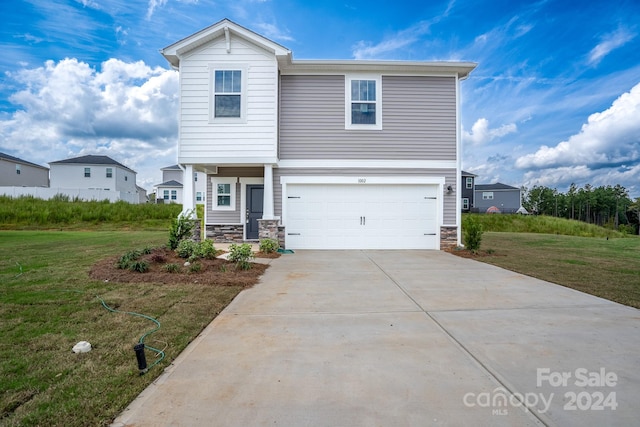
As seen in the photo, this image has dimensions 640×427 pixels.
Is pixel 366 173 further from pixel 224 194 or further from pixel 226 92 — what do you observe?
pixel 224 194

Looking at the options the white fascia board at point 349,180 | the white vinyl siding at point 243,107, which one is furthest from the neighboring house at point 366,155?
the white vinyl siding at point 243,107

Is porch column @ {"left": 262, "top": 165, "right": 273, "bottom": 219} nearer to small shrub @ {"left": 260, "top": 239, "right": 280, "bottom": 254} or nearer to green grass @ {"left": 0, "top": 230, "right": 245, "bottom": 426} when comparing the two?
small shrub @ {"left": 260, "top": 239, "right": 280, "bottom": 254}

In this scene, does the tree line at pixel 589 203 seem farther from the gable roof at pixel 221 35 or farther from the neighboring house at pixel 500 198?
the gable roof at pixel 221 35

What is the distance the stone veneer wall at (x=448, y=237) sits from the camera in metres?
10.4

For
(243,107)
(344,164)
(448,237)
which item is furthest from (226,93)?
(448,237)

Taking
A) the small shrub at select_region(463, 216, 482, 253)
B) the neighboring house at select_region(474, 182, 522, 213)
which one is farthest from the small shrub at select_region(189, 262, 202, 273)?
the neighboring house at select_region(474, 182, 522, 213)

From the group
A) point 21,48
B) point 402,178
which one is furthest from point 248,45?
point 21,48

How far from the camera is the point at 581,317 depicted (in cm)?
394

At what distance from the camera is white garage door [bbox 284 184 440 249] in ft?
34.0

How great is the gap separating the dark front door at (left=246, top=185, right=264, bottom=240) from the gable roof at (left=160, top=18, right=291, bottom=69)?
Result: 452cm

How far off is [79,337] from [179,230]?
5113mm

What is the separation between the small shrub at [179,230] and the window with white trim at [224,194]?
10.0 ft

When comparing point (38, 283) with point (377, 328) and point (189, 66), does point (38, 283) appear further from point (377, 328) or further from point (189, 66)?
point (189, 66)

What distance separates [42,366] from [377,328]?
10.1ft
